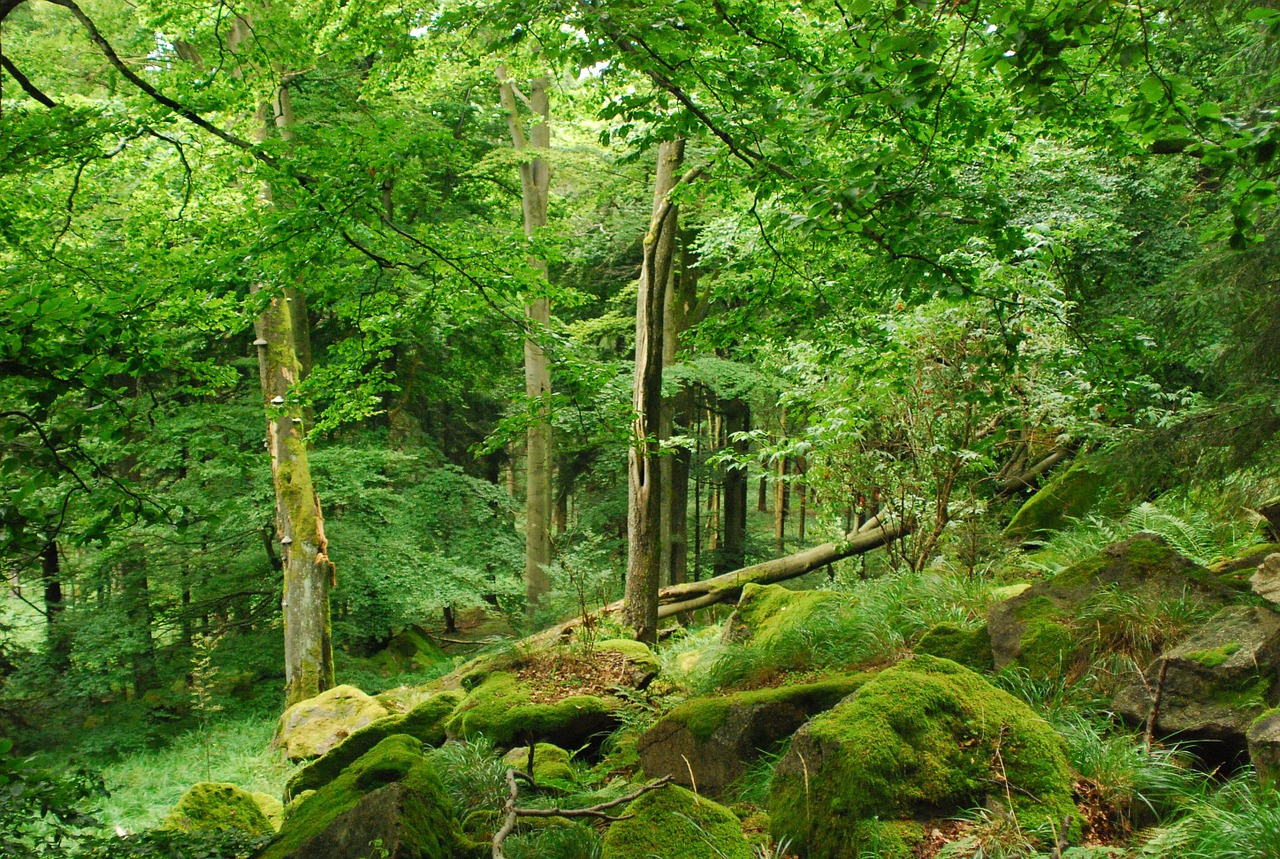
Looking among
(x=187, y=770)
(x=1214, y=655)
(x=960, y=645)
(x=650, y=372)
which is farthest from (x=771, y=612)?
(x=187, y=770)

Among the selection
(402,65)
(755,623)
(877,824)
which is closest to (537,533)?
(755,623)

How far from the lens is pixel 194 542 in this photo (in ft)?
36.9

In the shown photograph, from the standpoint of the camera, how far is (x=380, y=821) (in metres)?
3.53

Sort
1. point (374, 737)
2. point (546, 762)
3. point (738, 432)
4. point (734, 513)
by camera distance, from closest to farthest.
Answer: point (546, 762) → point (374, 737) → point (738, 432) → point (734, 513)

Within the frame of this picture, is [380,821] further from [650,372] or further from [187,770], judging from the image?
[187,770]

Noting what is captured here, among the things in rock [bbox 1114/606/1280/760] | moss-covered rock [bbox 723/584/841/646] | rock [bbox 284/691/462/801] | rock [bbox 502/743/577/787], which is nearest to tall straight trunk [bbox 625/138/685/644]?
moss-covered rock [bbox 723/584/841/646]

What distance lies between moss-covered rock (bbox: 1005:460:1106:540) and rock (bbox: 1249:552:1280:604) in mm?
3965

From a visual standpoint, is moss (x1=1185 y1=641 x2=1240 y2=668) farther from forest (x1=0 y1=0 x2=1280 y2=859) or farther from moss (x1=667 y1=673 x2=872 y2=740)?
moss (x1=667 y1=673 x2=872 y2=740)

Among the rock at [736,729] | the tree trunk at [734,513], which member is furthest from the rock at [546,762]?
the tree trunk at [734,513]

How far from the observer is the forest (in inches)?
127

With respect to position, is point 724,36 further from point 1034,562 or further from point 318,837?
point 1034,562

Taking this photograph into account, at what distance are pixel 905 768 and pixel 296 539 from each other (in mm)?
8527

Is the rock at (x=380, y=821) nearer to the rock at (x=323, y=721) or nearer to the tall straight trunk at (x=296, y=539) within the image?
the rock at (x=323, y=721)

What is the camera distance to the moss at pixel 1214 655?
12.6 ft
